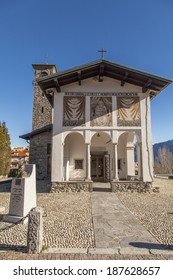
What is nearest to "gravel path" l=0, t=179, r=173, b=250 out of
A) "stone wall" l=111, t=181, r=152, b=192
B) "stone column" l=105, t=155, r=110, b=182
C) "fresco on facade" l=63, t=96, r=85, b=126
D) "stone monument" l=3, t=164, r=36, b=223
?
"stone monument" l=3, t=164, r=36, b=223

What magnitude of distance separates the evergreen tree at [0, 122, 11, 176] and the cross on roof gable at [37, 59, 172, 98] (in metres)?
16.4

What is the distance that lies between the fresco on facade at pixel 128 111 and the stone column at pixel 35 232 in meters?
8.97

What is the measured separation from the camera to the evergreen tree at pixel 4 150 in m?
24.8

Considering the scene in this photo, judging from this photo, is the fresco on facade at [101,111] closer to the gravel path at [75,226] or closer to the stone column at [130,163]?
the stone column at [130,163]

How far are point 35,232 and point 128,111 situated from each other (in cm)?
982

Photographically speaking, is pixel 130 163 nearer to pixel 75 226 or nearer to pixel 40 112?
pixel 75 226

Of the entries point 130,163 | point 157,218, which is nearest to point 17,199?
point 157,218

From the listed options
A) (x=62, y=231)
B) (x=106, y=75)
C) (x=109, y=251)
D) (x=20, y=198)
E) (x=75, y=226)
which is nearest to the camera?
(x=109, y=251)

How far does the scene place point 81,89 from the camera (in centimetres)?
1190

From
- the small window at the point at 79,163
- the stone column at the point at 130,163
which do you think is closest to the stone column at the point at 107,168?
the stone column at the point at 130,163

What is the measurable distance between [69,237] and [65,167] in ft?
33.7

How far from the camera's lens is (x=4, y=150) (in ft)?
82.3
